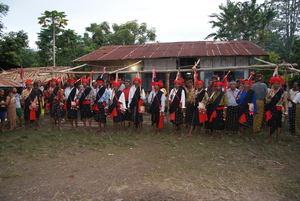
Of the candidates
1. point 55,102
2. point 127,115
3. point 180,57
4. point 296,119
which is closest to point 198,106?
point 127,115

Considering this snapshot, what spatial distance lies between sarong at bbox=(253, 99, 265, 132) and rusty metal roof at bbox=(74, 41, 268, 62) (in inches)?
209

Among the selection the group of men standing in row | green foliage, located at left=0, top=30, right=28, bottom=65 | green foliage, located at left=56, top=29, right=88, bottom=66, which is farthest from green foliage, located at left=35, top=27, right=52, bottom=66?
the group of men standing in row

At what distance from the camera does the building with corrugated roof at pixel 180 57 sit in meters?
12.6

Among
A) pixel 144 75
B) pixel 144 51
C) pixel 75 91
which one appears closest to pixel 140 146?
pixel 75 91

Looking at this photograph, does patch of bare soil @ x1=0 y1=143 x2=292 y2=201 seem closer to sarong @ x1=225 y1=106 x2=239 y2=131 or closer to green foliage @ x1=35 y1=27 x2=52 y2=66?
sarong @ x1=225 y1=106 x2=239 y2=131

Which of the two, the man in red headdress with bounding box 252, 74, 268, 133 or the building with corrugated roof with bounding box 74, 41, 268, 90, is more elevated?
the building with corrugated roof with bounding box 74, 41, 268, 90

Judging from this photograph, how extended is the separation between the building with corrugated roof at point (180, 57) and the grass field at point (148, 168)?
634 cm

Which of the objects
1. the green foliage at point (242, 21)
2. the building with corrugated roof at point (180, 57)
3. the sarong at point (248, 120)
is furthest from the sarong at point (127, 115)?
the green foliage at point (242, 21)

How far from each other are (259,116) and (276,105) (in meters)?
0.99

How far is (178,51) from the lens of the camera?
13547 mm

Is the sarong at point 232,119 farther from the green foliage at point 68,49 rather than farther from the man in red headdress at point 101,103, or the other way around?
the green foliage at point 68,49

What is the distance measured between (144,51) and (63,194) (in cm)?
1187

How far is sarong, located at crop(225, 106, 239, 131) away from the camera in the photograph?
7.36 meters

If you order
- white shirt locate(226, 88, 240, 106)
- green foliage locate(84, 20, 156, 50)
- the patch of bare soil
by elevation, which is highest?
green foliage locate(84, 20, 156, 50)
